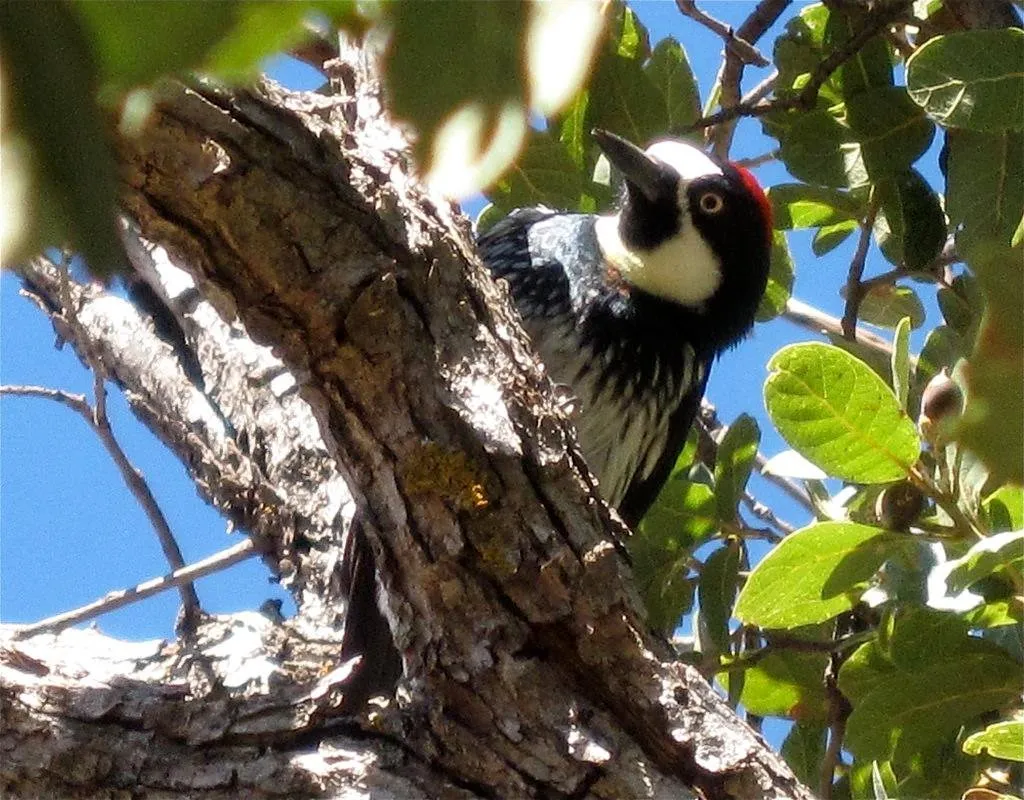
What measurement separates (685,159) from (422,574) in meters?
1.67

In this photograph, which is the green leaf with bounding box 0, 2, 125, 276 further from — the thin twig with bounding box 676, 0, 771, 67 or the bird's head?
the bird's head

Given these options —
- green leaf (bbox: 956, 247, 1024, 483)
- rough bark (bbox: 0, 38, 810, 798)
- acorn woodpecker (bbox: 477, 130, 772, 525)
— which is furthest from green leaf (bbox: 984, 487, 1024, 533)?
green leaf (bbox: 956, 247, 1024, 483)

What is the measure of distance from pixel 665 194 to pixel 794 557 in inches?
53.3

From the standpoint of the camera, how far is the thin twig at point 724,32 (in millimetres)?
2465

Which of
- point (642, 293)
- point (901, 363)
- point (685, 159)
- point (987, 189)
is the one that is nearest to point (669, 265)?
point (642, 293)

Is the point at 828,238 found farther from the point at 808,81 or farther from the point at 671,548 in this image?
the point at 671,548

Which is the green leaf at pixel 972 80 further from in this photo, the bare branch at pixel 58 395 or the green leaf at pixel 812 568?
the bare branch at pixel 58 395

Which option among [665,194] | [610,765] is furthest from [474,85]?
[665,194]

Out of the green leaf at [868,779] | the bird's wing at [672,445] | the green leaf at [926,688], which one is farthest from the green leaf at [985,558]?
the bird's wing at [672,445]

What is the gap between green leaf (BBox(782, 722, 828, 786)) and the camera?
2.54 m

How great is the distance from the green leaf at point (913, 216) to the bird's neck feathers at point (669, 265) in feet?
2.03

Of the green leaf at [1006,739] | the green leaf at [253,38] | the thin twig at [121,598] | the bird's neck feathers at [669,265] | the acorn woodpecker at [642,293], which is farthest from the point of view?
the bird's neck feathers at [669,265]

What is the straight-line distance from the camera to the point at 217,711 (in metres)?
1.73

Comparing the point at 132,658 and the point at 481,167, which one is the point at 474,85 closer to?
the point at 481,167
